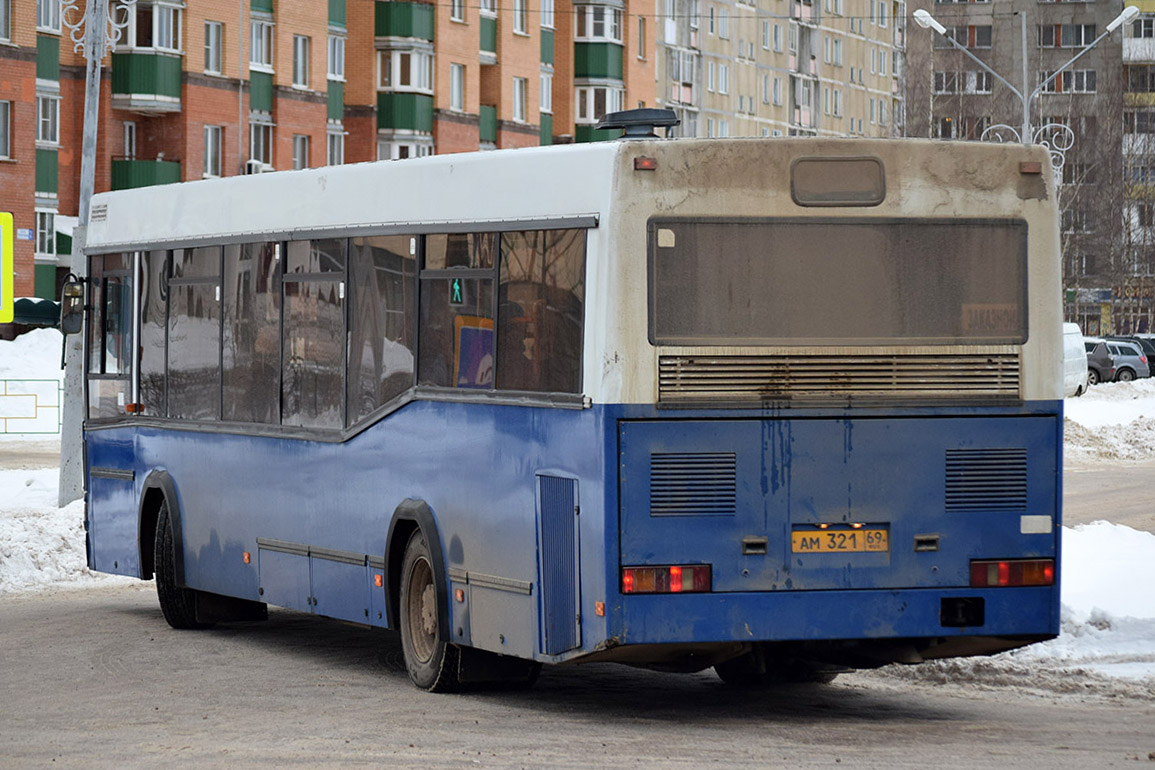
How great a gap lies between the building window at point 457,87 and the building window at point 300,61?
7200mm

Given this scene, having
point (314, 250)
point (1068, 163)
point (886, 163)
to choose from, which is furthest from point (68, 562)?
point (1068, 163)

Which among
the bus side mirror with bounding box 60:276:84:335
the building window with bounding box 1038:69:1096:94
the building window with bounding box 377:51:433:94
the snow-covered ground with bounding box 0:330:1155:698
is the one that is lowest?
the snow-covered ground with bounding box 0:330:1155:698

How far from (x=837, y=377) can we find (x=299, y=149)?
57.8 meters

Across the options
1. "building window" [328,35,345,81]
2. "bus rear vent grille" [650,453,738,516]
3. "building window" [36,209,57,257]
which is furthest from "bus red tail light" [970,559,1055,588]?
"building window" [328,35,345,81]

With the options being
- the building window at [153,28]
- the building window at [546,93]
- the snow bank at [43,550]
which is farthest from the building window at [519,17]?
the snow bank at [43,550]

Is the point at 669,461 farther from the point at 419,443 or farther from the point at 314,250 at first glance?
the point at 314,250

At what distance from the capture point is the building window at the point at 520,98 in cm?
7781

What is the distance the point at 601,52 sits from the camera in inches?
3334

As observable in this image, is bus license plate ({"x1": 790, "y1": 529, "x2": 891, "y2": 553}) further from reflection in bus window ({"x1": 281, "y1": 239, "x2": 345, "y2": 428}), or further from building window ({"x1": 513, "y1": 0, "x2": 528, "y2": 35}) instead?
building window ({"x1": 513, "y1": 0, "x2": 528, "y2": 35})

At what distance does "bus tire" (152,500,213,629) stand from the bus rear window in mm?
6093

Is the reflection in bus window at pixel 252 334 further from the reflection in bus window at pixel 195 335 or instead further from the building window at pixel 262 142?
the building window at pixel 262 142

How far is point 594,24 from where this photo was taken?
85.2m

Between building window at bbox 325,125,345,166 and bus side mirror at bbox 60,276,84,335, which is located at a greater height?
building window at bbox 325,125,345,166

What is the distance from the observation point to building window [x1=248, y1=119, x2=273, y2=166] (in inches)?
2557
